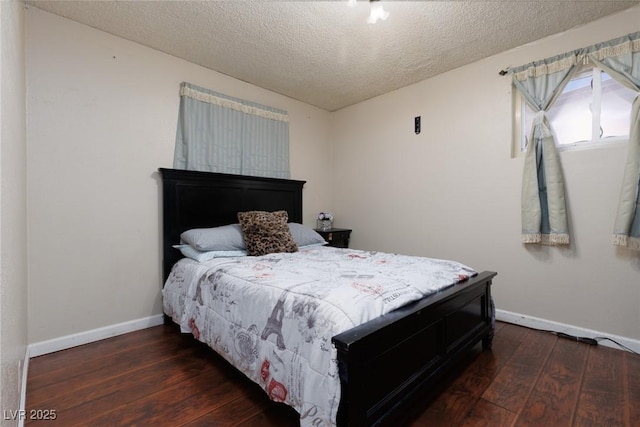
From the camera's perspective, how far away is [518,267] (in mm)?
2754

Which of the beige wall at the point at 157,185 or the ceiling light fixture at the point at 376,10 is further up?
the ceiling light fixture at the point at 376,10

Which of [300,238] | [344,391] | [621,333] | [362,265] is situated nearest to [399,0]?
[362,265]

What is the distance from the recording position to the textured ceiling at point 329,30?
2188 millimetres

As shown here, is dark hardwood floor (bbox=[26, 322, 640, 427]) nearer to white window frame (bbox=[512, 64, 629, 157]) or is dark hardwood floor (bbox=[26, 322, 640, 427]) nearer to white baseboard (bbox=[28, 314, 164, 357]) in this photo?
white baseboard (bbox=[28, 314, 164, 357])

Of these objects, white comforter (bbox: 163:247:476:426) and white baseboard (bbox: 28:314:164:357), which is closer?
white comforter (bbox: 163:247:476:426)

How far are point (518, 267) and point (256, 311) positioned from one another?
247 centimetres

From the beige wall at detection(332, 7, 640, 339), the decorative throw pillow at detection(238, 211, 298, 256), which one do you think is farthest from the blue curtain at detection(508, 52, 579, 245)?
the decorative throw pillow at detection(238, 211, 298, 256)

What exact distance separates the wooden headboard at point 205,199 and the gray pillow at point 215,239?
0.18 meters

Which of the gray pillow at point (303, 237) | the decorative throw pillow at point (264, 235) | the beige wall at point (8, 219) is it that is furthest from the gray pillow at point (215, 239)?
the beige wall at point (8, 219)

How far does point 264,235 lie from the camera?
Answer: 2.77 m

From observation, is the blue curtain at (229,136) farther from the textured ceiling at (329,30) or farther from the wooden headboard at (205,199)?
the textured ceiling at (329,30)

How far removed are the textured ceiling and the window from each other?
493mm

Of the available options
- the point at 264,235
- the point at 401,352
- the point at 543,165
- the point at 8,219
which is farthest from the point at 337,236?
the point at 8,219

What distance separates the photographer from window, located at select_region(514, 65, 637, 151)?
2309mm
